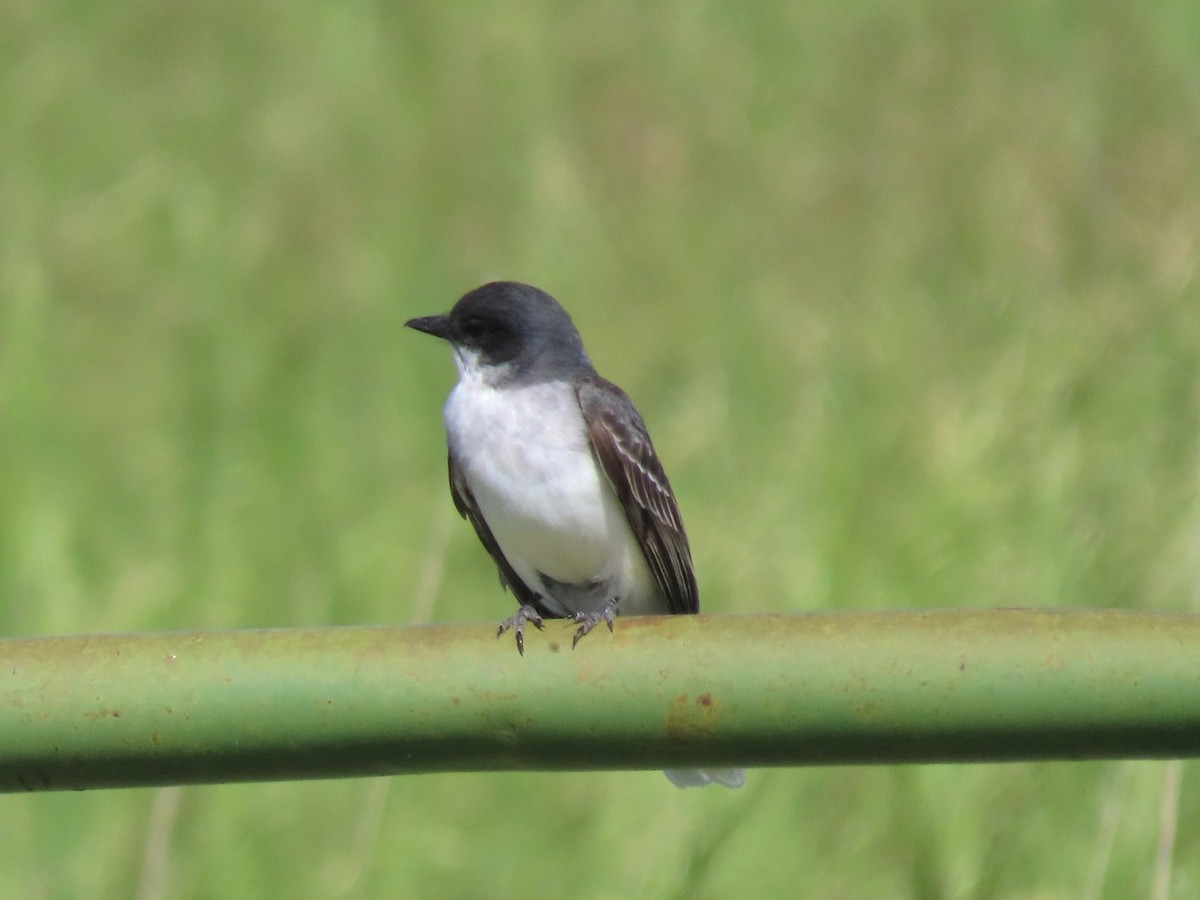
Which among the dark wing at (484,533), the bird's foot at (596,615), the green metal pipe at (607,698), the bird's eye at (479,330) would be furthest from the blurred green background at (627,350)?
the green metal pipe at (607,698)

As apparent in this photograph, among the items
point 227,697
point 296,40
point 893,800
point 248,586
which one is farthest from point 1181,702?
point 296,40

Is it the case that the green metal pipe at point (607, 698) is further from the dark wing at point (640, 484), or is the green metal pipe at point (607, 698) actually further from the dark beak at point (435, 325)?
the dark beak at point (435, 325)

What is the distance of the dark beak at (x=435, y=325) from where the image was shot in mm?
3188

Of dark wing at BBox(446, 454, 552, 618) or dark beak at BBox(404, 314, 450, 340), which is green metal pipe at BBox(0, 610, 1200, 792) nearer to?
dark wing at BBox(446, 454, 552, 618)

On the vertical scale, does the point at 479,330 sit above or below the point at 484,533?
above

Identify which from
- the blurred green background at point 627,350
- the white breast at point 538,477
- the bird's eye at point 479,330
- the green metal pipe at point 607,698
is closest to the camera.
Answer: the green metal pipe at point 607,698

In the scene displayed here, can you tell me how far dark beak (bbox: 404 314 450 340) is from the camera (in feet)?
10.5

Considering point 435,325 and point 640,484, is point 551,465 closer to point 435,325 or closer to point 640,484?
point 640,484

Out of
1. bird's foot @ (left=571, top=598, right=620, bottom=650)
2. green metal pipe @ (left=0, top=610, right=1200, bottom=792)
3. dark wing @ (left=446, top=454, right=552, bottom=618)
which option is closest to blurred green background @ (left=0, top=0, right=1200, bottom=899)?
dark wing @ (left=446, top=454, right=552, bottom=618)

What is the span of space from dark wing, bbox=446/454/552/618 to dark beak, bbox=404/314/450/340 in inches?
9.1

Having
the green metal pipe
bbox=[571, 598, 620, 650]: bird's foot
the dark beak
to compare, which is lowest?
bbox=[571, 598, 620, 650]: bird's foot

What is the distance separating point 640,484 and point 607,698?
1.63 meters

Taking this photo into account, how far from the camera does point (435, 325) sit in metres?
3.19

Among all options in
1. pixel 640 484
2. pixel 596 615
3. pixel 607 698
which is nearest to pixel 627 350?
pixel 640 484
